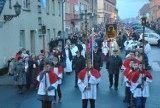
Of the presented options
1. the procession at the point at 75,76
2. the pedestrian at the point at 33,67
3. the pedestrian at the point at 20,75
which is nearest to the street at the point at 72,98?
the procession at the point at 75,76

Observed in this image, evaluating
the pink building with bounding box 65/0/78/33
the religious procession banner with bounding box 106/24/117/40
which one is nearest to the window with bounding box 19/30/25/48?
the religious procession banner with bounding box 106/24/117/40

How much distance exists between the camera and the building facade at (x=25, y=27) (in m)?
22.5

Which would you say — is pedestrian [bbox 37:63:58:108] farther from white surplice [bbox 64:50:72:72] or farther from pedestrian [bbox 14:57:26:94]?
white surplice [bbox 64:50:72:72]

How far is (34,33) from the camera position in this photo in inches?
1136

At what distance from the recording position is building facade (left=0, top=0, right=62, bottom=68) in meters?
22.5

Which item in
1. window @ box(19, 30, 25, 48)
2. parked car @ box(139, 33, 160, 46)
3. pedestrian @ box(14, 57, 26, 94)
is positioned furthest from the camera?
parked car @ box(139, 33, 160, 46)

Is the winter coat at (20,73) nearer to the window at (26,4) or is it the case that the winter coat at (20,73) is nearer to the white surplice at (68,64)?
the white surplice at (68,64)

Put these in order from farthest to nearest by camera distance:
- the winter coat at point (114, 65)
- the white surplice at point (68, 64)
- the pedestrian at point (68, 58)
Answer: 1. the white surplice at point (68, 64)
2. the pedestrian at point (68, 58)
3. the winter coat at point (114, 65)

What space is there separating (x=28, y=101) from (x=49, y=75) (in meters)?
3.54

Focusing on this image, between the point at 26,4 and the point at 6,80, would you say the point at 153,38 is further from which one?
the point at 6,80

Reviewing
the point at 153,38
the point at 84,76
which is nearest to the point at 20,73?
the point at 84,76

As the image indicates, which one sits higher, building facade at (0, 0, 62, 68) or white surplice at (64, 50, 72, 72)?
building facade at (0, 0, 62, 68)

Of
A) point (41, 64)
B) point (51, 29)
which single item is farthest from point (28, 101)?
point (51, 29)

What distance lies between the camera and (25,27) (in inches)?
1041
